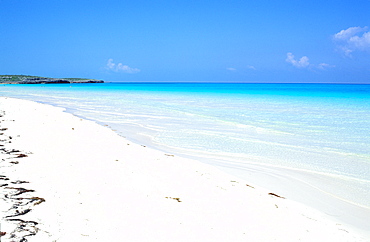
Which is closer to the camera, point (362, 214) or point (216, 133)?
point (362, 214)

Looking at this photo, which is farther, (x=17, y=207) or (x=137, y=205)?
(x=137, y=205)

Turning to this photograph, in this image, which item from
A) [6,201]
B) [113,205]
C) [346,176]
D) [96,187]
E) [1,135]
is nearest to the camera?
[6,201]

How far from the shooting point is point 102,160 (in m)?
5.39

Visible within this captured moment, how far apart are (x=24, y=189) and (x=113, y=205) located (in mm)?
1184

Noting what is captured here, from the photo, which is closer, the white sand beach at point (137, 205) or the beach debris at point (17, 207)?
the beach debris at point (17, 207)

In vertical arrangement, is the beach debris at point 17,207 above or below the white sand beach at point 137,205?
above

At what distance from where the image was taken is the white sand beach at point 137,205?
288 cm

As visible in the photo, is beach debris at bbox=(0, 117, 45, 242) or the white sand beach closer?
beach debris at bbox=(0, 117, 45, 242)

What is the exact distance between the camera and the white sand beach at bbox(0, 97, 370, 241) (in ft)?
9.44

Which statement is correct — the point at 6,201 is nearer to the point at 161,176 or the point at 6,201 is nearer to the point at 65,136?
the point at 161,176

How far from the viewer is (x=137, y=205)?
138 inches

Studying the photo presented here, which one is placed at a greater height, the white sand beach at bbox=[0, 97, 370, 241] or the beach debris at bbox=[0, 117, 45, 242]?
the beach debris at bbox=[0, 117, 45, 242]

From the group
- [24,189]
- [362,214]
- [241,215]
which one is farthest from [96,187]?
[362,214]

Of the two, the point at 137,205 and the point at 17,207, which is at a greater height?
the point at 17,207
